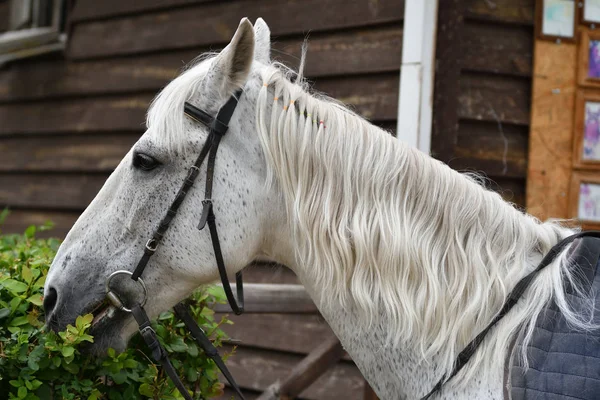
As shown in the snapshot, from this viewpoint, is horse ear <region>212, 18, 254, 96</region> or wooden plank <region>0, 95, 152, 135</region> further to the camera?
wooden plank <region>0, 95, 152, 135</region>

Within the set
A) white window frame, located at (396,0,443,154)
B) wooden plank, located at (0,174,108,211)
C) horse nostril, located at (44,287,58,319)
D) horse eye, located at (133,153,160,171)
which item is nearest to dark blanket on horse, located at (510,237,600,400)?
horse eye, located at (133,153,160,171)

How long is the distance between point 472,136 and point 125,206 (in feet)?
7.10

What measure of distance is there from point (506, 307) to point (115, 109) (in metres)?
3.89

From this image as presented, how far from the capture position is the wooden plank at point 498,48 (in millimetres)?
3361

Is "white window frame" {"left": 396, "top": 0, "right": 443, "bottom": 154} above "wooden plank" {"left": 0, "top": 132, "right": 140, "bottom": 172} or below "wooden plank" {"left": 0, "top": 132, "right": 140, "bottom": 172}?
above

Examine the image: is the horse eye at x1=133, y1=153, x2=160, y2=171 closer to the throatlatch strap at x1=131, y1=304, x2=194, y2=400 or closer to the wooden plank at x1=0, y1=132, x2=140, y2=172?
the throatlatch strap at x1=131, y1=304, x2=194, y2=400

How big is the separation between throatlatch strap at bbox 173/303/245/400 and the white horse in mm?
185

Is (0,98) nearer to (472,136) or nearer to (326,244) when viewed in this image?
(472,136)

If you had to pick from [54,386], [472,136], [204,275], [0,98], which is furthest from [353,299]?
[0,98]

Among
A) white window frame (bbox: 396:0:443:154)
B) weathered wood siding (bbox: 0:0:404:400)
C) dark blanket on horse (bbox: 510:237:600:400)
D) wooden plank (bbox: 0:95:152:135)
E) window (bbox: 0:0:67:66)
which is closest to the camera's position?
dark blanket on horse (bbox: 510:237:600:400)

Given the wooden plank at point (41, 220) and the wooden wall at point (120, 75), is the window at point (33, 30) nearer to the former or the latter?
the wooden wall at point (120, 75)

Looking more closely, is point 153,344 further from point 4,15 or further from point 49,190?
point 4,15

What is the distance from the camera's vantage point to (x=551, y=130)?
11.2 ft

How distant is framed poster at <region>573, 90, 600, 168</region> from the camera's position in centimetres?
339
